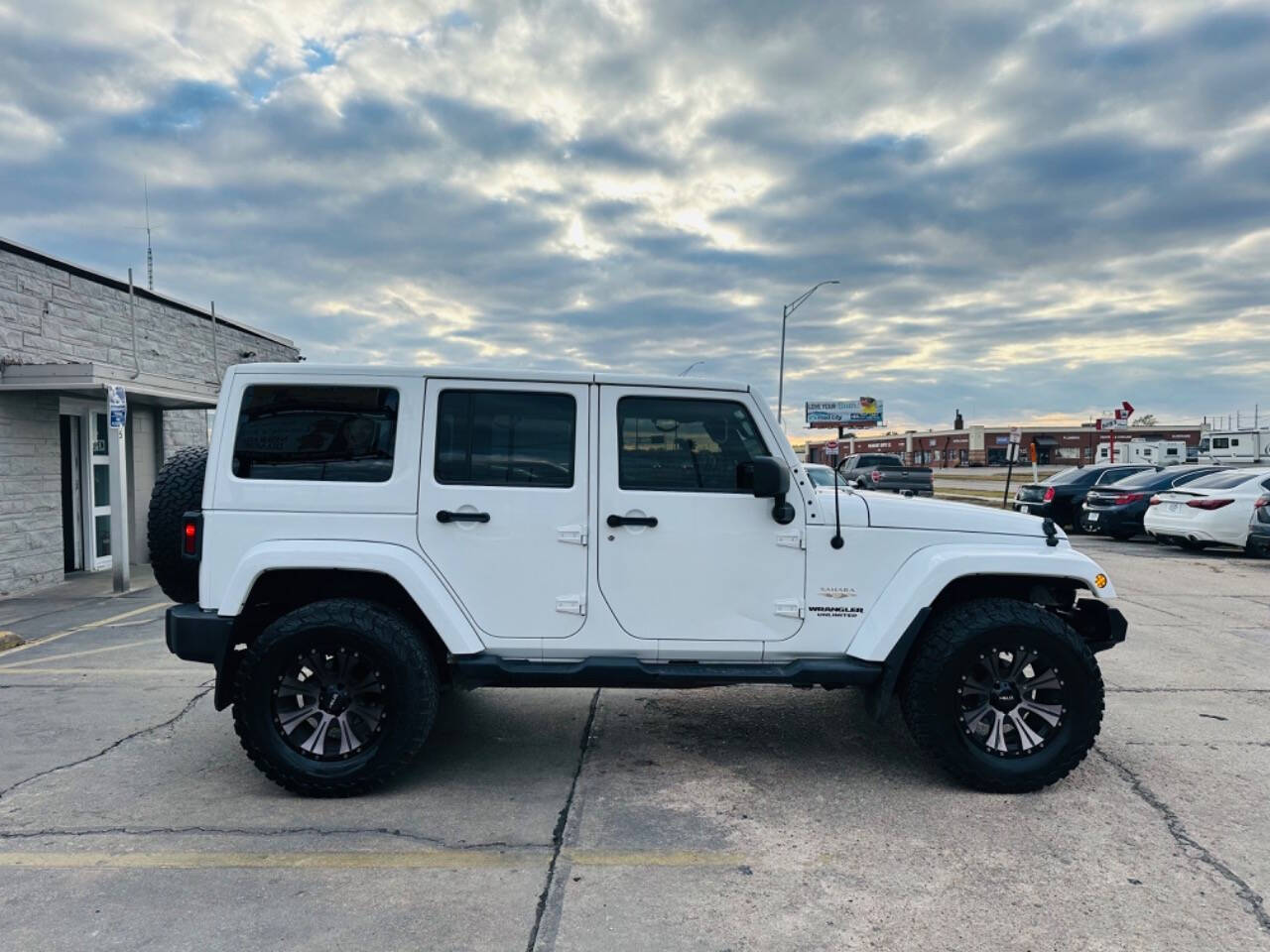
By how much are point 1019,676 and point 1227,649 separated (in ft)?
14.8

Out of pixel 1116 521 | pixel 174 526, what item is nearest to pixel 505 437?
pixel 174 526

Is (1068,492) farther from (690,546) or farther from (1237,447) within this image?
(1237,447)

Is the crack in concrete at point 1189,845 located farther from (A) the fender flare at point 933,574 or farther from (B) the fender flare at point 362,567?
(B) the fender flare at point 362,567

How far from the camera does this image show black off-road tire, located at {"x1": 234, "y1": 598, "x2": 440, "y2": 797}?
3.90 meters

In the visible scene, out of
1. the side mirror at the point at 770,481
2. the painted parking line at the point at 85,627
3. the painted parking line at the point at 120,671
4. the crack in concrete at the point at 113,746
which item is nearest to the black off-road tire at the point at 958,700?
the side mirror at the point at 770,481

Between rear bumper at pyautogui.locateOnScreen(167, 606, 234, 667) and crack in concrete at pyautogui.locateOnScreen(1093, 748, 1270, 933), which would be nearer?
crack in concrete at pyautogui.locateOnScreen(1093, 748, 1270, 933)

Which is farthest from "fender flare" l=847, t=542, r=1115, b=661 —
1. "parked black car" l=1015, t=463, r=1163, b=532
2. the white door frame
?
"parked black car" l=1015, t=463, r=1163, b=532

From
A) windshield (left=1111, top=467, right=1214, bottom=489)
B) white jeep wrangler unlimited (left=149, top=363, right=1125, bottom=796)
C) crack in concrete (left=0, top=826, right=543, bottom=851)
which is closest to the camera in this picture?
crack in concrete (left=0, top=826, right=543, bottom=851)

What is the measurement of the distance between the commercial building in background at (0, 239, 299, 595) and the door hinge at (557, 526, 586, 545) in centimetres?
859

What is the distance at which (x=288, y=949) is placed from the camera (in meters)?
2.79

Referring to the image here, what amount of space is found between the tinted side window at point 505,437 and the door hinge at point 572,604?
0.55 metres

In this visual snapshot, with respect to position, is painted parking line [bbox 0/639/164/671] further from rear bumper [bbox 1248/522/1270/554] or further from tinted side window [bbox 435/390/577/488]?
rear bumper [bbox 1248/522/1270/554]

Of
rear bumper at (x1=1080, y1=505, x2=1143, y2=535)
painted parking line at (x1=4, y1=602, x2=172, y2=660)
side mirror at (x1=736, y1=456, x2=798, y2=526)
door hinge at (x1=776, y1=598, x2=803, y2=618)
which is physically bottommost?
painted parking line at (x1=4, y1=602, x2=172, y2=660)

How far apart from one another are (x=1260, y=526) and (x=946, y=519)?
497 inches
